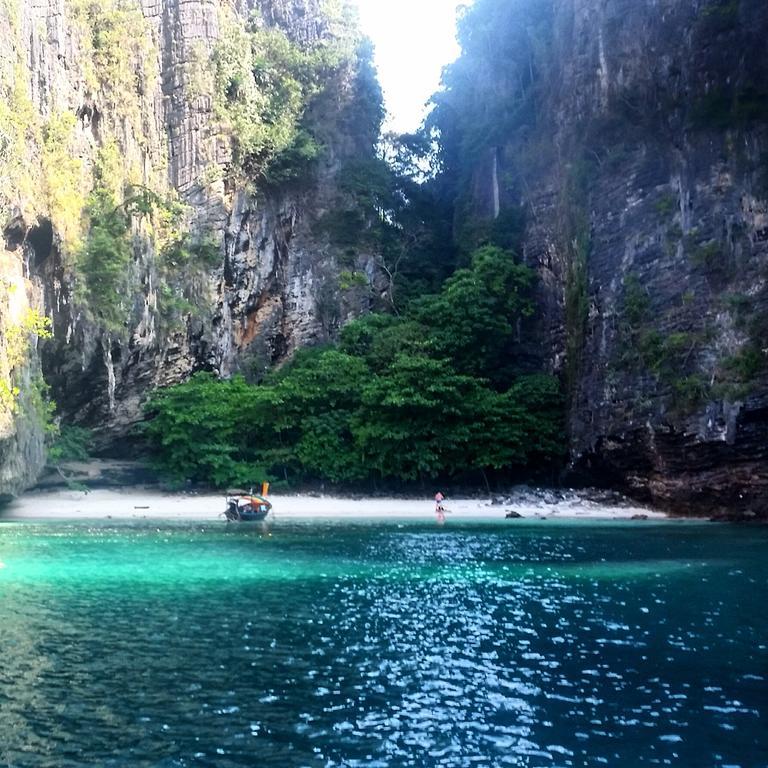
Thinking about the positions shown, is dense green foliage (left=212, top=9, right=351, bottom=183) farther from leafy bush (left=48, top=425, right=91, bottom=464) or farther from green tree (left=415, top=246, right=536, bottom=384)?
leafy bush (left=48, top=425, right=91, bottom=464)

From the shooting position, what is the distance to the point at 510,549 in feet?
52.8

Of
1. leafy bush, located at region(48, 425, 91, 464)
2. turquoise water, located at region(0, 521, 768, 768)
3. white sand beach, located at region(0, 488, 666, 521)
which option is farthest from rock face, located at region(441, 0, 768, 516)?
leafy bush, located at region(48, 425, 91, 464)

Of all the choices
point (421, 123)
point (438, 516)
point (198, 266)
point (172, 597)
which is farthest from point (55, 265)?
point (421, 123)

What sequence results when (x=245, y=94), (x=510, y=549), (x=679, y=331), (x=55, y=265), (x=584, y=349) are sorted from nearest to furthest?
(x=510, y=549), (x=55, y=265), (x=679, y=331), (x=584, y=349), (x=245, y=94)

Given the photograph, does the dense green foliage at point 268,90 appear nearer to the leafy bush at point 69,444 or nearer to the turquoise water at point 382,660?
the leafy bush at point 69,444

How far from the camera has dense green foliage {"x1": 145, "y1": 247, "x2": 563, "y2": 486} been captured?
27109 mm

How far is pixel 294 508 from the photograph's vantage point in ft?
82.8

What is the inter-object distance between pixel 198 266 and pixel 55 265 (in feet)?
28.8

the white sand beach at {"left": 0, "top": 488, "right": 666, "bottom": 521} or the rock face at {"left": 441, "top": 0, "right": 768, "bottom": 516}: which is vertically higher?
the rock face at {"left": 441, "top": 0, "right": 768, "bottom": 516}

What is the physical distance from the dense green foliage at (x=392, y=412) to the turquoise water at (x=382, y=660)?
40.3 feet

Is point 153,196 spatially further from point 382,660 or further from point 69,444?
point 382,660

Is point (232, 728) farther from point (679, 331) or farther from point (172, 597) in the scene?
point (679, 331)

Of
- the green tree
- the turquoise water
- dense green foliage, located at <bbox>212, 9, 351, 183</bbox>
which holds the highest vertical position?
dense green foliage, located at <bbox>212, 9, 351, 183</bbox>

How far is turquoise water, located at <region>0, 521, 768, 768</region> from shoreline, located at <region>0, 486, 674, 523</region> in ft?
29.7
